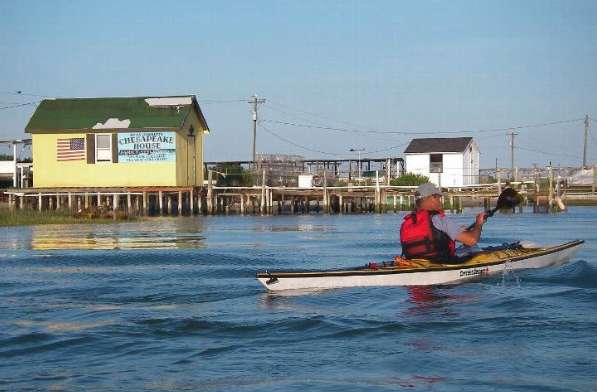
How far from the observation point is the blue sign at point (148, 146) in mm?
48906

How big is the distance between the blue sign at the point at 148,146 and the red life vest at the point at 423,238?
35.1 metres

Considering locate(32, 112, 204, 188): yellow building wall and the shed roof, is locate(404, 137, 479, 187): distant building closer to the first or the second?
the shed roof

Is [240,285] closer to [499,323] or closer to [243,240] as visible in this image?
[499,323]

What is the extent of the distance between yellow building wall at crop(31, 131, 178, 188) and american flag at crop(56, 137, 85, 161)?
22 cm

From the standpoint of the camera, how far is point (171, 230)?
118ft

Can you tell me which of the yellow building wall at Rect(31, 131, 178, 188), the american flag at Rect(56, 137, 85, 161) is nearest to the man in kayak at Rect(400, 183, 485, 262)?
the yellow building wall at Rect(31, 131, 178, 188)

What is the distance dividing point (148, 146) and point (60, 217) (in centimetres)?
819

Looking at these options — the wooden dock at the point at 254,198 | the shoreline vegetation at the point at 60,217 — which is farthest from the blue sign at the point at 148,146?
the shoreline vegetation at the point at 60,217

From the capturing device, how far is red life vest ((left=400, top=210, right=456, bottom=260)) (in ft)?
47.4

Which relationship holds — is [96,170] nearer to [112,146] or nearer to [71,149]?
[112,146]

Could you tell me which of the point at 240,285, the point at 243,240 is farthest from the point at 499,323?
the point at 243,240

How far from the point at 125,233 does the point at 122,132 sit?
17049 mm

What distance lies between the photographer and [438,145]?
230 feet

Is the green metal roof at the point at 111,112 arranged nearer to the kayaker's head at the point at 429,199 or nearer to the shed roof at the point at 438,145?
the shed roof at the point at 438,145
